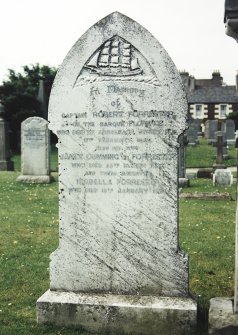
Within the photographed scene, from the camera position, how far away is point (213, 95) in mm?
62250

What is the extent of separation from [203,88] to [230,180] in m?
51.1

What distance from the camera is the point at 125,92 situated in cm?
450

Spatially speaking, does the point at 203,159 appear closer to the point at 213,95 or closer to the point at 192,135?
the point at 192,135

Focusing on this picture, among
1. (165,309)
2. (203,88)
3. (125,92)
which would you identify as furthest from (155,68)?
(203,88)

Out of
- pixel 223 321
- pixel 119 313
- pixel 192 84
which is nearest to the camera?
pixel 223 321

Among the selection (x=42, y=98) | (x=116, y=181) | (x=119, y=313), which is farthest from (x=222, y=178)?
(x=42, y=98)

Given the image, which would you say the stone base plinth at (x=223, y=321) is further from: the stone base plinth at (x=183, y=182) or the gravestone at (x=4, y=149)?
the gravestone at (x=4, y=149)

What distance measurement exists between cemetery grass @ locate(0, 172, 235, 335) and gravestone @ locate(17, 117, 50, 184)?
1989 mm

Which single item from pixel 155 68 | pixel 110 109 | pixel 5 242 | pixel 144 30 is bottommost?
pixel 5 242

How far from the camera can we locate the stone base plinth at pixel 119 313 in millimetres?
4266

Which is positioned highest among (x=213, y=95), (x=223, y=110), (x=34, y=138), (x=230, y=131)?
(x=213, y=95)

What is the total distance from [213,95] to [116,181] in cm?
5975

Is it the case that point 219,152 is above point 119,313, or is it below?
above

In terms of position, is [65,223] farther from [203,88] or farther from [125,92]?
[203,88]
